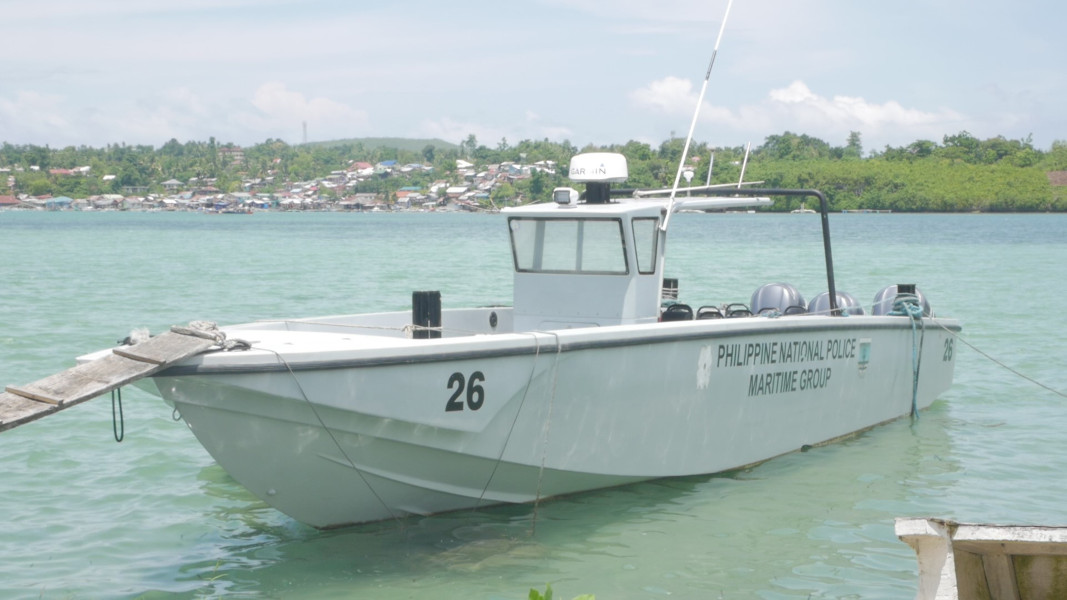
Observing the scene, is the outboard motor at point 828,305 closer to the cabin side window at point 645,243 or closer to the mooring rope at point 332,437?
the cabin side window at point 645,243

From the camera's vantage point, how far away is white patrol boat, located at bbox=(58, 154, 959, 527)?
680 centimetres

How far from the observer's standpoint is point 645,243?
30.7 feet

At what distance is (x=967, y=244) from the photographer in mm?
68250

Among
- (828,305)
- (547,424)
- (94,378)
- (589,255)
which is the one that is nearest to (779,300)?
(828,305)

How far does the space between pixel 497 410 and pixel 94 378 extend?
8.28 ft

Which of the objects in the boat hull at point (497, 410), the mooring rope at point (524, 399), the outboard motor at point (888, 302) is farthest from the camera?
the outboard motor at point (888, 302)

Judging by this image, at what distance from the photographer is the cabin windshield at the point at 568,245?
9.26 meters

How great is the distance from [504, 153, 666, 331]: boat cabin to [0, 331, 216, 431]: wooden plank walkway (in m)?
3.62

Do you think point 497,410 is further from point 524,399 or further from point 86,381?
point 86,381

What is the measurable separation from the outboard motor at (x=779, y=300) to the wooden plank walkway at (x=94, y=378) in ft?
20.6

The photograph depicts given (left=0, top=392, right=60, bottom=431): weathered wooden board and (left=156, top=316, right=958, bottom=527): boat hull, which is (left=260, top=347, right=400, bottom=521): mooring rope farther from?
(left=0, top=392, right=60, bottom=431): weathered wooden board

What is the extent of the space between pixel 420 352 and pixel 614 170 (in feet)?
11.1

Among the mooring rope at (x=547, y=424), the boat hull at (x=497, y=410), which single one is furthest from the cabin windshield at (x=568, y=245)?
the mooring rope at (x=547, y=424)

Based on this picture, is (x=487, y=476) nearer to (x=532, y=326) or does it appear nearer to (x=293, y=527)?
(x=293, y=527)
